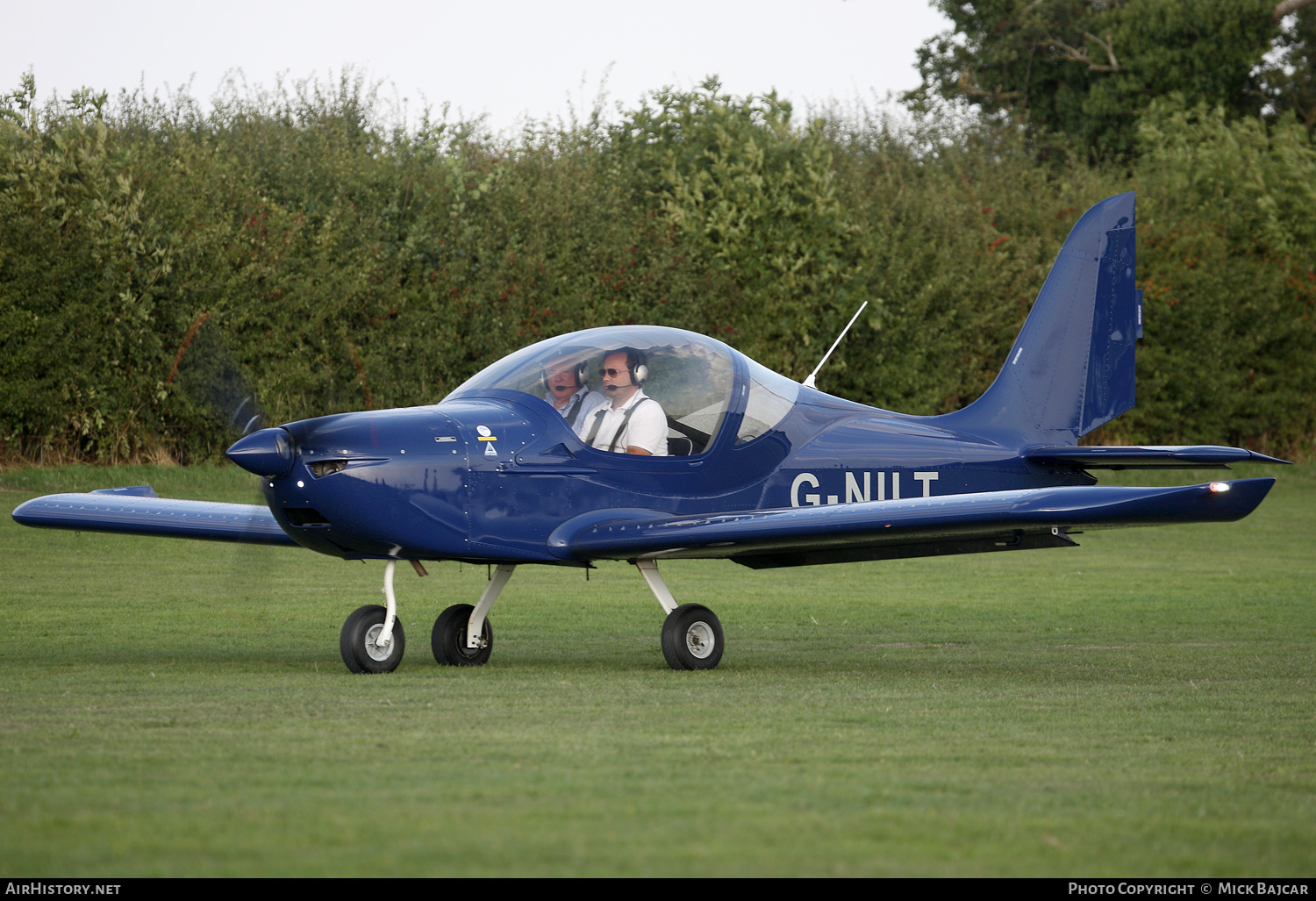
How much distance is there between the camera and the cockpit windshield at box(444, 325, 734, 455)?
9.20m

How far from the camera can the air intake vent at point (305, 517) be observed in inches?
328

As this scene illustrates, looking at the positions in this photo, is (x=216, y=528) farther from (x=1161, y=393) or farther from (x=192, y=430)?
(x=1161, y=393)

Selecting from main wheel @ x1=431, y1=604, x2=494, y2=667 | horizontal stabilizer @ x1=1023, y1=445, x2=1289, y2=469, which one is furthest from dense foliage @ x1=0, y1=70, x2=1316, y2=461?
horizontal stabilizer @ x1=1023, y1=445, x2=1289, y2=469

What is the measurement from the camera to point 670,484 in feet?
30.8

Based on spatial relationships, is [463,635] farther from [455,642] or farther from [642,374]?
→ [642,374]

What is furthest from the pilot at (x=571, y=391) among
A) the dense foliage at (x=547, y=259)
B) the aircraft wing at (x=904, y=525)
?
the dense foliage at (x=547, y=259)

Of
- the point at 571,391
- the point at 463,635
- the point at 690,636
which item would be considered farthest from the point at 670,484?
the point at 463,635

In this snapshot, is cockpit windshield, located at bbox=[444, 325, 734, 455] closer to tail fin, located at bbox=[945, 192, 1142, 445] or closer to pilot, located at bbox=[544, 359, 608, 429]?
pilot, located at bbox=[544, 359, 608, 429]

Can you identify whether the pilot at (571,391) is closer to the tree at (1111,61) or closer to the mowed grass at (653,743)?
the mowed grass at (653,743)

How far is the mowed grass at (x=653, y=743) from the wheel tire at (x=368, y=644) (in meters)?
0.21

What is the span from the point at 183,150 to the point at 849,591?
13.2 meters

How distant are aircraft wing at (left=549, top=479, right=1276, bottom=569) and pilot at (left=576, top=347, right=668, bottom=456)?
44 cm

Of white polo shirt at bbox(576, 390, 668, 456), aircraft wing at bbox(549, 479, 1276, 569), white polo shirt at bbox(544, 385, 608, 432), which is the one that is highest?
white polo shirt at bbox(544, 385, 608, 432)

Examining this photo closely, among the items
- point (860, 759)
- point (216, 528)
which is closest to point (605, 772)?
point (860, 759)
